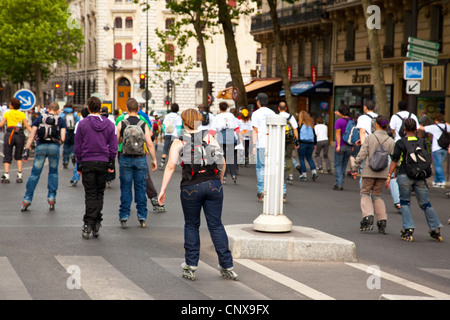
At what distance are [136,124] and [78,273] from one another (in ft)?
12.5

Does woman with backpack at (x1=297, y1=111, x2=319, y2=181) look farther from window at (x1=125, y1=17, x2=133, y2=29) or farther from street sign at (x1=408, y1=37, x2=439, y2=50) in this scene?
window at (x1=125, y1=17, x2=133, y2=29)

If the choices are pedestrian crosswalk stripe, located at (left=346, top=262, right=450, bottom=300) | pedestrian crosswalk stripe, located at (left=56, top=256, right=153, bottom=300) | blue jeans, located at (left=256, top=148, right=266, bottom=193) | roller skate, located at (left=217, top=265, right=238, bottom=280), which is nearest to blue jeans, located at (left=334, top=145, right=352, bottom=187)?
blue jeans, located at (left=256, top=148, right=266, bottom=193)

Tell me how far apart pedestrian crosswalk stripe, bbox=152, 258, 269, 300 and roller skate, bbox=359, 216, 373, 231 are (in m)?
3.46

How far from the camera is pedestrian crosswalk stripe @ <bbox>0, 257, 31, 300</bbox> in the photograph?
6.34m

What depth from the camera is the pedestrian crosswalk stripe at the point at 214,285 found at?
6.65 m

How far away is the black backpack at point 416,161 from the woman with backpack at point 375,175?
560 mm

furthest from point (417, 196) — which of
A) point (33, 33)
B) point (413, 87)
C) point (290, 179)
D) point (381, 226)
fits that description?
point (33, 33)

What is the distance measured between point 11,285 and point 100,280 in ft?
2.56

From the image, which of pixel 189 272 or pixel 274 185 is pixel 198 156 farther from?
pixel 274 185

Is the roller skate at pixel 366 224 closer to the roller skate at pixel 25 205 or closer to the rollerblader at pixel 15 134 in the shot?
the roller skate at pixel 25 205

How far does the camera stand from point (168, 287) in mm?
6895

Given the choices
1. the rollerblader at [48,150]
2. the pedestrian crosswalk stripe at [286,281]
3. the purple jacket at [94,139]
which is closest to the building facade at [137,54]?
the rollerblader at [48,150]

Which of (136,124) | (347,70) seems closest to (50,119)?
(136,124)

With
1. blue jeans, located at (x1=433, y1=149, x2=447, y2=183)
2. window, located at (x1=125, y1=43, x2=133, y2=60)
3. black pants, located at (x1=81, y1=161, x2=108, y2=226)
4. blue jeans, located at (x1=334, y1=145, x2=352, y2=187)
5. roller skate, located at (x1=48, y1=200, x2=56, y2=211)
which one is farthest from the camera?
window, located at (x1=125, y1=43, x2=133, y2=60)
